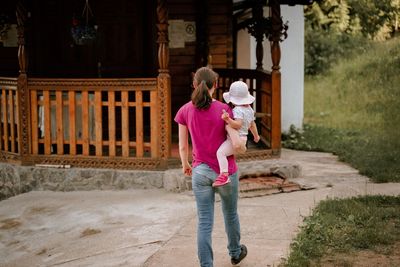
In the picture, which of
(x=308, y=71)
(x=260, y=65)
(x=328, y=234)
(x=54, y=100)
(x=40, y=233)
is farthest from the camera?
(x=308, y=71)

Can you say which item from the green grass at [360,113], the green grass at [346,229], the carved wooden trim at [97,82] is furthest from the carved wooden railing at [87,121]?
the green grass at [360,113]

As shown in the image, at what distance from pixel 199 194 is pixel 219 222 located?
218 centimetres

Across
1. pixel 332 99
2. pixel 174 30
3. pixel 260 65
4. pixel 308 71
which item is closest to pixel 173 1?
pixel 174 30

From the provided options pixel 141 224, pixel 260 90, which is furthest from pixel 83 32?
pixel 141 224

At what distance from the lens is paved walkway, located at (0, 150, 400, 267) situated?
6676 millimetres

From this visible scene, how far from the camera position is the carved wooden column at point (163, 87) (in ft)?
31.3

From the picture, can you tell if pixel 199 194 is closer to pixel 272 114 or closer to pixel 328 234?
pixel 328 234

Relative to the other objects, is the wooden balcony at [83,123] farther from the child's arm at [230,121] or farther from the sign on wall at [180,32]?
the child's arm at [230,121]

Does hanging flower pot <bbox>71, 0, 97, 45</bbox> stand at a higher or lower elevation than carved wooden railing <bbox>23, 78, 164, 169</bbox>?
higher

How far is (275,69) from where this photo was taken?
10.4 meters

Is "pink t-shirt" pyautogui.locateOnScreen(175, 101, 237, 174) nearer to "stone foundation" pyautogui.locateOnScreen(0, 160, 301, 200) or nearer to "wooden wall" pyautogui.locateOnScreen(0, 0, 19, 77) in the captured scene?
"stone foundation" pyautogui.locateOnScreen(0, 160, 301, 200)

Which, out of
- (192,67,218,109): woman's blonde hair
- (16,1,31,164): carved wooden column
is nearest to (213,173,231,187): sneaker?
(192,67,218,109): woman's blonde hair

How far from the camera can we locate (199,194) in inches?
219

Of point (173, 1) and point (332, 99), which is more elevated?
point (173, 1)
